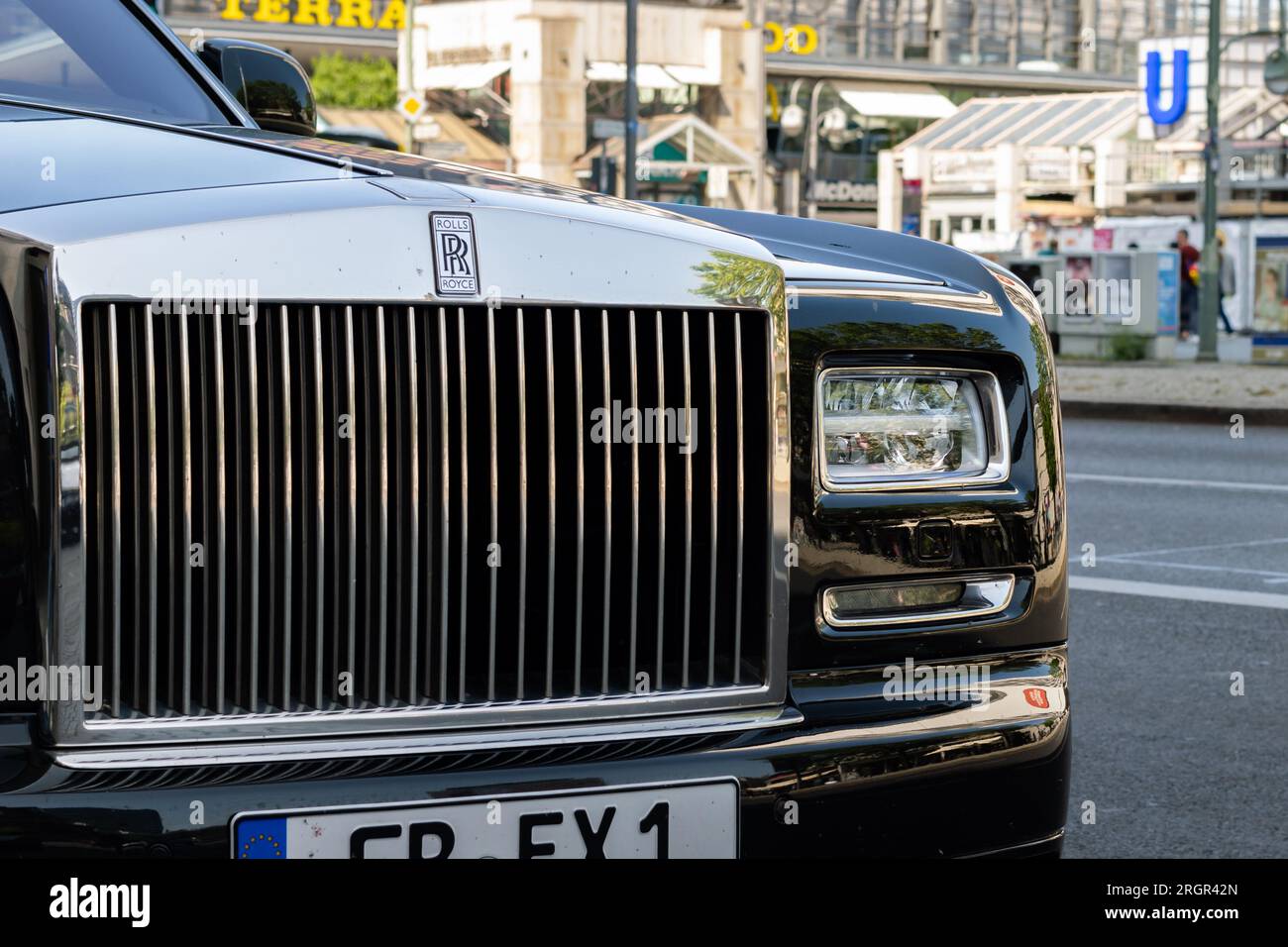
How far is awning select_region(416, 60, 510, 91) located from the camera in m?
47.8

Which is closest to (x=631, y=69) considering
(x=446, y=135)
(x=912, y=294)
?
(x=446, y=135)

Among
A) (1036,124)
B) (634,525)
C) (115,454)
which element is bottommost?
(634,525)

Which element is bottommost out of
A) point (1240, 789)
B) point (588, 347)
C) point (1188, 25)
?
point (1240, 789)

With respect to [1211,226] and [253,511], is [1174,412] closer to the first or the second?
[1211,226]

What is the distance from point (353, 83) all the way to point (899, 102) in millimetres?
18285

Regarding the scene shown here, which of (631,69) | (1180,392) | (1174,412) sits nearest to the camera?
(1174,412)

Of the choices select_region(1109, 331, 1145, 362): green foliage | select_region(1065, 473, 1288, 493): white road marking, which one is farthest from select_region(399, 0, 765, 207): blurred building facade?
select_region(1065, 473, 1288, 493): white road marking

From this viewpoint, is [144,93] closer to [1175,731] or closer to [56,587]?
[56,587]

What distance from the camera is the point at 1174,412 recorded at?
55.3 feet

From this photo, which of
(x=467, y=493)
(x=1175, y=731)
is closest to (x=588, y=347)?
(x=467, y=493)

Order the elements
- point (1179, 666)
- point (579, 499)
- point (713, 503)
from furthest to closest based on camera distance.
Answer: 1. point (1179, 666)
2. point (713, 503)
3. point (579, 499)
